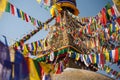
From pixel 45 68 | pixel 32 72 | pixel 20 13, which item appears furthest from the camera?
pixel 20 13

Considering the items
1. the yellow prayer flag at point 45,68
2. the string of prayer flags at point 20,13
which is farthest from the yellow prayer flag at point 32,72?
the string of prayer flags at point 20,13

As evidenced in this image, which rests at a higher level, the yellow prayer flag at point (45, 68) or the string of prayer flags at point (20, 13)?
the string of prayer flags at point (20, 13)

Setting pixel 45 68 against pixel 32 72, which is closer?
pixel 32 72

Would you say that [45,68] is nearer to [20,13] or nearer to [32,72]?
[32,72]

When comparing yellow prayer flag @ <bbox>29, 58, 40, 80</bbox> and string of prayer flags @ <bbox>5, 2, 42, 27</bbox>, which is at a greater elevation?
string of prayer flags @ <bbox>5, 2, 42, 27</bbox>

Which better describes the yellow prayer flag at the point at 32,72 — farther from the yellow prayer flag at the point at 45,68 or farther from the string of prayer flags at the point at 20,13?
the string of prayer flags at the point at 20,13

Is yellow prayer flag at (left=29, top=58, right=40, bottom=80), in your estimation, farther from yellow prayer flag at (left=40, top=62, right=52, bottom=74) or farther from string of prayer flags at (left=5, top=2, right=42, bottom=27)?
string of prayer flags at (left=5, top=2, right=42, bottom=27)

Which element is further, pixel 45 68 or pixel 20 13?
pixel 20 13

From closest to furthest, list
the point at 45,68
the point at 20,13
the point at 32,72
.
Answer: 1. the point at 32,72
2. the point at 45,68
3. the point at 20,13

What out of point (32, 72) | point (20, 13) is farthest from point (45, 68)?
point (20, 13)

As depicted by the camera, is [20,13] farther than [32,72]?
Yes

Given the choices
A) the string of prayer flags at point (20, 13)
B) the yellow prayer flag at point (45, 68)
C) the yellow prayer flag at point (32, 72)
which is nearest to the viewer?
the yellow prayer flag at point (32, 72)

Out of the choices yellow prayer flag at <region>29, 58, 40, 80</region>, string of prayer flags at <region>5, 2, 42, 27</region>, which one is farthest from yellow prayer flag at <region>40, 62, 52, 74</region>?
string of prayer flags at <region>5, 2, 42, 27</region>

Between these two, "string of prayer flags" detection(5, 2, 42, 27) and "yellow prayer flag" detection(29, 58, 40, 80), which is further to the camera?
"string of prayer flags" detection(5, 2, 42, 27)
